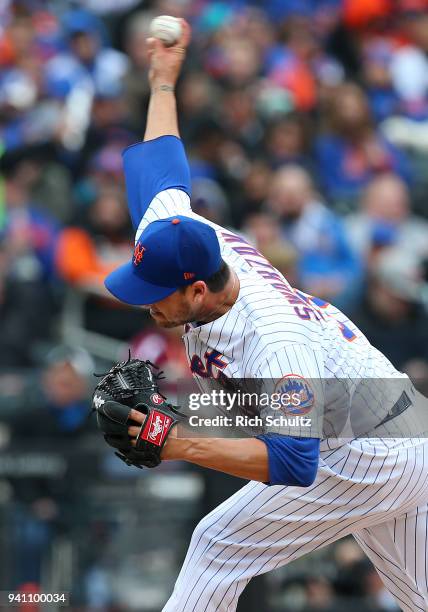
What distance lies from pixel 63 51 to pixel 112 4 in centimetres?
107

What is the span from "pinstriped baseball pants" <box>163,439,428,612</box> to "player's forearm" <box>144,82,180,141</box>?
1.29 meters

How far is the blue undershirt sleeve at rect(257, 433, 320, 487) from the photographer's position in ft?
11.3

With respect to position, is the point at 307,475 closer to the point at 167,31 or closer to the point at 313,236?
the point at 167,31

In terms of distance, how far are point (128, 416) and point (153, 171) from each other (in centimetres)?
111

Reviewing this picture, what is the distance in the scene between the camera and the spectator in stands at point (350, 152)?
8883mm

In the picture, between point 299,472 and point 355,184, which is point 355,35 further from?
point 299,472

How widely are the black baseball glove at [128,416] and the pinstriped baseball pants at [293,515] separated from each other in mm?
534

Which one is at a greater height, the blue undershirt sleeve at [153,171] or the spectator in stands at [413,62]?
the blue undershirt sleeve at [153,171]

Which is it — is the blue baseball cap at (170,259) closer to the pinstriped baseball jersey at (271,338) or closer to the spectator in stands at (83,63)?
the pinstriped baseball jersey at (271,338)

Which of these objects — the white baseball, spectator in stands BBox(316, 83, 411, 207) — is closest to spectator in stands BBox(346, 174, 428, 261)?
spectator in stands BBox(316, 83, 411, 207)

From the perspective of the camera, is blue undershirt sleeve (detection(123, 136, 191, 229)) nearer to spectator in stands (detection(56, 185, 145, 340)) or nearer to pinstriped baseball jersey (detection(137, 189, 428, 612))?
pinstriped baseball jersey (detection(137, 189, 428, 612))

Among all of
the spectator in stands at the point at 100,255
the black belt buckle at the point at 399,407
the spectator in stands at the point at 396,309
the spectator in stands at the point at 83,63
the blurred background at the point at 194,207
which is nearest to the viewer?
the black belt buckle at the point at 399,407

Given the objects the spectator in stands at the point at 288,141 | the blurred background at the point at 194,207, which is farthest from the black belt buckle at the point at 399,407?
the spectator in stands at the point at 288,141

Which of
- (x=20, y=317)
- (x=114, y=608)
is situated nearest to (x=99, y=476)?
(x=114, y=608)
